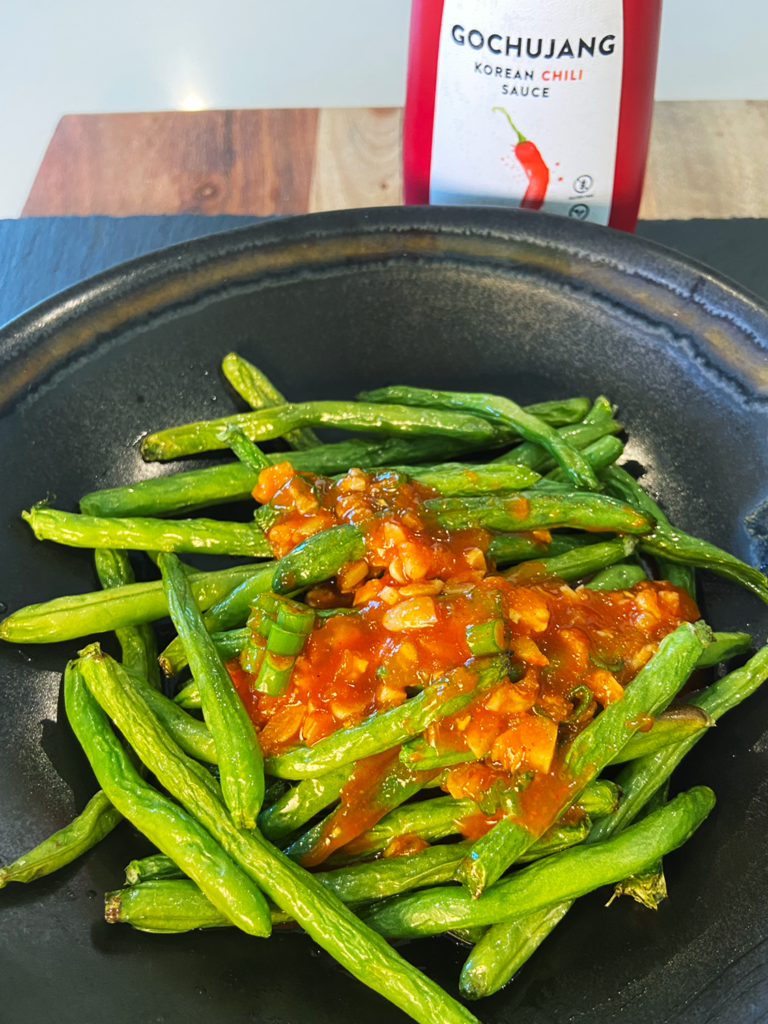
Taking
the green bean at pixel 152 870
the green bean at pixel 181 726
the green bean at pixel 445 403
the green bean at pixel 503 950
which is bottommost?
the green bean at pixel 503 950

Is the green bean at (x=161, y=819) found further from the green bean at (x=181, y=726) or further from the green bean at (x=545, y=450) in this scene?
the green bean at (x=545, y=450)

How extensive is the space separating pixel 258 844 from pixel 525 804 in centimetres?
55

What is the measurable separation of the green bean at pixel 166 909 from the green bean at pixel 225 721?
18cm

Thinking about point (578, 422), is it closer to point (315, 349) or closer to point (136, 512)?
point (315, 349)

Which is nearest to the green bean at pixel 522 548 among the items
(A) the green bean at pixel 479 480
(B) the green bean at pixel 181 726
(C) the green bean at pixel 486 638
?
(A) the green bean at pixel 479 480

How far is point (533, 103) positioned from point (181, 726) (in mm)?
2143

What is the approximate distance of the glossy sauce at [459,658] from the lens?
1.80 metres

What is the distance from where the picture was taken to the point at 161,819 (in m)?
1.76

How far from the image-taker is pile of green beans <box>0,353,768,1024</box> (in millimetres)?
1704

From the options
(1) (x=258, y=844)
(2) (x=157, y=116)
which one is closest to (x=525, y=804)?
(1) (x=258, y=844)

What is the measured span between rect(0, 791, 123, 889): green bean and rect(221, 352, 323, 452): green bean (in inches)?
44.4

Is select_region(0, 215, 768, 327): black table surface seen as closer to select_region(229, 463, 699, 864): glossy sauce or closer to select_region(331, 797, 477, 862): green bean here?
select_region(229, 463, 699, 864): glossy sauce

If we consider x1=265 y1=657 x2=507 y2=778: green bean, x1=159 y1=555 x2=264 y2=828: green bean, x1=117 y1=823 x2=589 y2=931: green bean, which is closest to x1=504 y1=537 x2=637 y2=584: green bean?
x1=265 y1=657 x2=507 y2=778: green bean

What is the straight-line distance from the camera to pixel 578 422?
260cm
